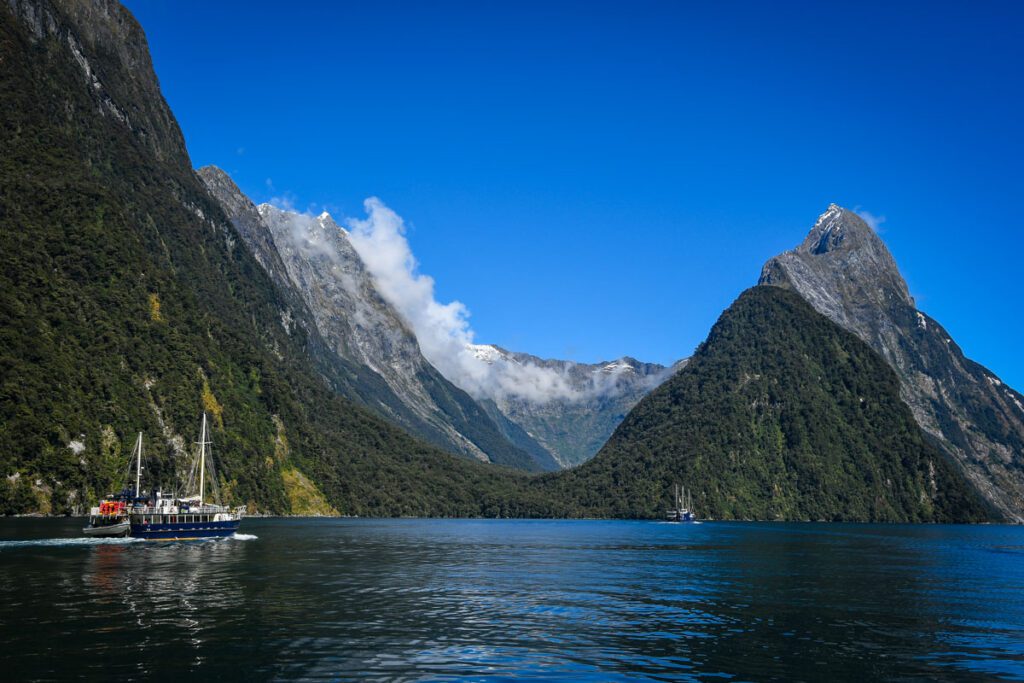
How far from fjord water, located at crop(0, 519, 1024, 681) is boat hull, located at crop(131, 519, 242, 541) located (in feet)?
115

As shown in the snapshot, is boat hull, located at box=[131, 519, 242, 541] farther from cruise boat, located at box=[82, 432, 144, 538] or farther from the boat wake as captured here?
the boat wake

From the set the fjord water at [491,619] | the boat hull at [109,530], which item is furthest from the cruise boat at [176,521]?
the fjord water at [491,619]

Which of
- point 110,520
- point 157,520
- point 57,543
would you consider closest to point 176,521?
point 157,520

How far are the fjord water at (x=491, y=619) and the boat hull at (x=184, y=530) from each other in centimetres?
3495

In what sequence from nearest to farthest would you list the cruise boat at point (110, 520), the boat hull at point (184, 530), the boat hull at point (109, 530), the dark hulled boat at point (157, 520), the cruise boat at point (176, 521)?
the boat hull at point (109, 530), the cruise boat at point (110, 520), the dark hulled boat at point (157, 520), the boat hull at point (184, 530), the cruise boat at point (176, 521)

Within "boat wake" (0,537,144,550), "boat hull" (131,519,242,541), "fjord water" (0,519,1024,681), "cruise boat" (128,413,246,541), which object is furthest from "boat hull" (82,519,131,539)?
"fjord water" (0,519,1024,681)

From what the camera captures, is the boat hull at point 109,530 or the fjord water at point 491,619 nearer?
the fjord water at point 491,619

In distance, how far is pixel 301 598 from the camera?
80750 mm

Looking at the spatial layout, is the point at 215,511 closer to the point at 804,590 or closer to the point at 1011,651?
the point at 804,590

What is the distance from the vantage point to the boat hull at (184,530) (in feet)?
562

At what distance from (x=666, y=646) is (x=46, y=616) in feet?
Result: 151

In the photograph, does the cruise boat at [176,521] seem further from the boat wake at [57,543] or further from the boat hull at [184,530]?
the boat wake at [57,543]

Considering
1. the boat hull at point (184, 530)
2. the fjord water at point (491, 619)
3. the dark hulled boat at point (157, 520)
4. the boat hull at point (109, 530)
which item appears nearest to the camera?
the fjord water at point (491, 619)

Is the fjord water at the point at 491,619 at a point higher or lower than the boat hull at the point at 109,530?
lower
